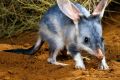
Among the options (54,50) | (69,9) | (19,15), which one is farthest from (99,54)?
(19,15)

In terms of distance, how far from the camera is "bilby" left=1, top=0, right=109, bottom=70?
17.8ft

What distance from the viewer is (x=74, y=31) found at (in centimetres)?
575

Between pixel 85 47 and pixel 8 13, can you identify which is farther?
pixel 8 13

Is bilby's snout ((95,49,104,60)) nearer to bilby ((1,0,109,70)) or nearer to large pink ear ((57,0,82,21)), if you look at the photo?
bilby ((1,0,109,70))

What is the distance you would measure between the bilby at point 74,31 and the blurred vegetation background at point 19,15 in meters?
2.30

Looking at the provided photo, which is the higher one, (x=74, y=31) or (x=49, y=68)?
(x=74, y=31)

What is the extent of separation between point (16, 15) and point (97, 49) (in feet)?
13.2

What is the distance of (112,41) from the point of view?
7609 millimetres

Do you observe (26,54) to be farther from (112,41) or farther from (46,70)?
(112,41)

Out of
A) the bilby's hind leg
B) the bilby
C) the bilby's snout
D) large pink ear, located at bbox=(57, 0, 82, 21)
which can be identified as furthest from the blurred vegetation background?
the bilby's snout

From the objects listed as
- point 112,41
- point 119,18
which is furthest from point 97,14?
point 119,18

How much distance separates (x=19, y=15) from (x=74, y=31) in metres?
3.45

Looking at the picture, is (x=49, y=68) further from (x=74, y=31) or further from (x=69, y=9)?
(x=69, y=9)

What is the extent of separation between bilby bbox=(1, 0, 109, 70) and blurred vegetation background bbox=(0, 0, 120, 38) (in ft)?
7.54
